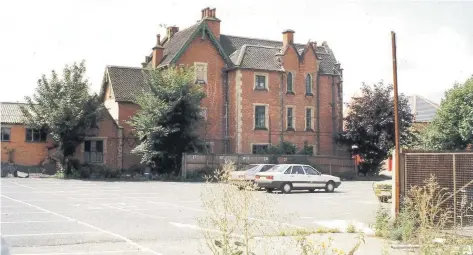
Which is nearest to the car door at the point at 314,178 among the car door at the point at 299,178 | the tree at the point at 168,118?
the car door at the point at 299,178

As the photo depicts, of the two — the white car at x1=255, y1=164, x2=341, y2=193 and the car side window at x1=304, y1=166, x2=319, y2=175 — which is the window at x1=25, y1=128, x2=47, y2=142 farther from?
the car side window at x1=304, y1=166, x2=319, y2=175

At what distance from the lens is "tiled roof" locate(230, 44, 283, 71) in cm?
4700

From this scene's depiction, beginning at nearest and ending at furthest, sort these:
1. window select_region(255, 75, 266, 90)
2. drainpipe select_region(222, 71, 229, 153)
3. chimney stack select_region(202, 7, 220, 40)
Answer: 1. drainpipe select_region(222, 71, 229, 153)
2. window select_region(255, 75, 266, 90)
3. chimney stack select_region(202, 7, 220, 40)

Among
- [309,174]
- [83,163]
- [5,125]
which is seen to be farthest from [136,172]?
[309,174]

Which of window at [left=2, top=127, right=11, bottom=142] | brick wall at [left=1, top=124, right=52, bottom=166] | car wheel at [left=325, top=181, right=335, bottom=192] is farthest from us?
brick wall at [left=1, top=124, right=52, bottom=166]

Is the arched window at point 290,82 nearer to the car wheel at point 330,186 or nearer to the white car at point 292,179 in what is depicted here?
the white car at point 292,179

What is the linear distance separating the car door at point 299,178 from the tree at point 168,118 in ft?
43.6

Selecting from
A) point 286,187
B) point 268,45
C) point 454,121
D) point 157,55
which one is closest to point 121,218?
point 286,187

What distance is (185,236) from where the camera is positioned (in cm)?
1348

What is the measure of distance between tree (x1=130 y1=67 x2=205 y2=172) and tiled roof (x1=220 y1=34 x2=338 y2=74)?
9055 mm

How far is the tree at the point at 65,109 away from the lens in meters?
39.8

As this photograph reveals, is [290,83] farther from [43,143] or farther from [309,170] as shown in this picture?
[43,143]

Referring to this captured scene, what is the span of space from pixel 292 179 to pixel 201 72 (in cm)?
2042

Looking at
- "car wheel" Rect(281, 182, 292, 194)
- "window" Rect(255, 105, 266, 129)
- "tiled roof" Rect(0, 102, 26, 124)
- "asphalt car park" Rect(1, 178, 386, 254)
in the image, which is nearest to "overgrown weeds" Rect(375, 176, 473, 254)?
"asphalt car park" Rect(1, 178, 386, 254)
